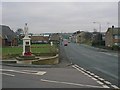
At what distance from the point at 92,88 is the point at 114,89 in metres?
0.87

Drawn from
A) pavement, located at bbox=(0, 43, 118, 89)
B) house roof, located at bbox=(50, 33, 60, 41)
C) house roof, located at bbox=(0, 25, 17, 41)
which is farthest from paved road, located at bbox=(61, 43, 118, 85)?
house roof, located at bbox=(50, 33, 60, 41)

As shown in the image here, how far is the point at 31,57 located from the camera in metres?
33.1

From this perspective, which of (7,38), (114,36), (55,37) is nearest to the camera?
(114,36)

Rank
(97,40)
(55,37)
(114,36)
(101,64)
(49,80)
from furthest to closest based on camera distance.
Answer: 1. (55,37)
2. (97,40)
3. (114,36)
4. (101,64)
5. (49,80)

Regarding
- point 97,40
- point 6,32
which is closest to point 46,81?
point 6,32

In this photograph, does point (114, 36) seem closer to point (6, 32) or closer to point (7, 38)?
point (7, 38)

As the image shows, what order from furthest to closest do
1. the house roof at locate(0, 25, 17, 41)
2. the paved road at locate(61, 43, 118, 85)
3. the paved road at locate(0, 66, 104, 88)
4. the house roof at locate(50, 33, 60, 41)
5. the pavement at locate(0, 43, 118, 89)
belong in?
the house roof at locate(50, 33, 60, 41), the house roof at locate(0, 25, 17, 41), the paved road at locate(61, 43, 118, 85), the pavement at locate(0, 43, 118, 89), the paved road at locate(0, 66, 104, 88)

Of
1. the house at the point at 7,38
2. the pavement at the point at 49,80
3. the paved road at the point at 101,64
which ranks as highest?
A: the house at the point at 7,38

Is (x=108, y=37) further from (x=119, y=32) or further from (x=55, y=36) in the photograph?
(x=55, y=36)

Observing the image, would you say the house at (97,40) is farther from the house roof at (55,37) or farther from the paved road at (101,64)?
the paved road at (101,64)

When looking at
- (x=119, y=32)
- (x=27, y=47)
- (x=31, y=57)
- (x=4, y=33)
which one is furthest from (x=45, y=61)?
(x=4, y=33)

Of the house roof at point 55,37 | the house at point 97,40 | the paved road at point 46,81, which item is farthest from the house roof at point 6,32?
the paved road at point 46,81

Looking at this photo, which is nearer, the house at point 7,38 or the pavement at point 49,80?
the pavement at point 49,80

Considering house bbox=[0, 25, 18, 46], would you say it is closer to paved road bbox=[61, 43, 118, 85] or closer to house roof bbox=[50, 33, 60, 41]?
→ paved road bbox=[61, 43, 118, 85]
